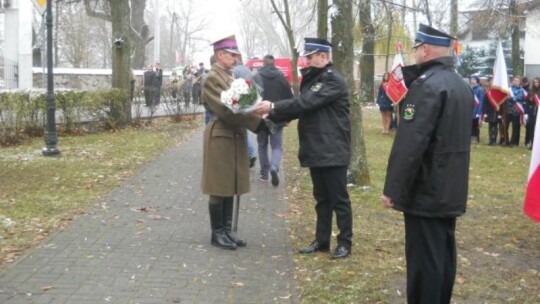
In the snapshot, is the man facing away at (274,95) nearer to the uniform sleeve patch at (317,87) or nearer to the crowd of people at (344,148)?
the crowd of people at (344,148)

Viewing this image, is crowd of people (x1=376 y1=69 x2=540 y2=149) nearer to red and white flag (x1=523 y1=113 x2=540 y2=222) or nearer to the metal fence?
red and white flag (x1=523 y1=113 x2=540 y2=222)

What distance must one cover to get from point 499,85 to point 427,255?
42.8 feet

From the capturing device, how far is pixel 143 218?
7941 mm

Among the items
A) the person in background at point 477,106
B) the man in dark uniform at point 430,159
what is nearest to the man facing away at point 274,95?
the man in dark uniform at point 430,159

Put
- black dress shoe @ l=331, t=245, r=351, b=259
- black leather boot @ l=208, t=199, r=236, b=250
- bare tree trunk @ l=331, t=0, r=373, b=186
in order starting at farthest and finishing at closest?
bare tree trunk @ l=331, t=0, r=373, b=186 → black leather boot @ l=208, t=199, r=236, b=250 → black dress shoe @ l=331, t=245, r=351, b=259

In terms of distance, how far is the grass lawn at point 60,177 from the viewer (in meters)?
7.43

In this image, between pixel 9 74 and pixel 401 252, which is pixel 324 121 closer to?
pixel 401 252

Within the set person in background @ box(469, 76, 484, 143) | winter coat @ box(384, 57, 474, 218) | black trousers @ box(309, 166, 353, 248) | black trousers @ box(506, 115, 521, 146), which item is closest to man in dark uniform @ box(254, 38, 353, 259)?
black trousers @ box(309, 166, 353, 248)

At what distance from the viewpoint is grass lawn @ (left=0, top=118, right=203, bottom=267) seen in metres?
7.43

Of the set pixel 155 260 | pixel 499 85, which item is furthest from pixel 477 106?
pixel 155 260

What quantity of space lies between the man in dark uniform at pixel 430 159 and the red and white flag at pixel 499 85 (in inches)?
493

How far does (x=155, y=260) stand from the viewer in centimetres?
623

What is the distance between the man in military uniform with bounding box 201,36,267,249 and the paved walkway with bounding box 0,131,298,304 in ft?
1.83

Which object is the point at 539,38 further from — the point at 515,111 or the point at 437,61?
the point at 437,61
